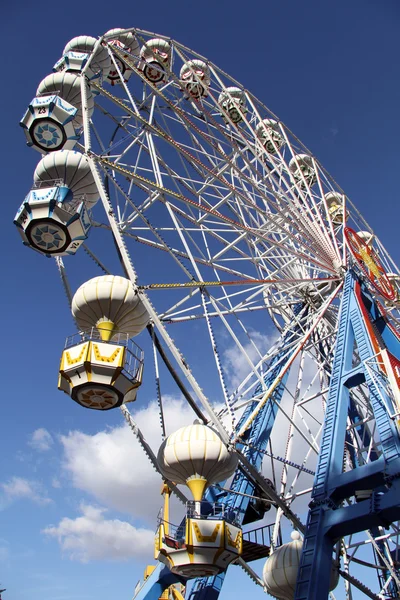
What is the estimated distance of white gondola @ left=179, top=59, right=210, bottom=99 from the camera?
17947mm

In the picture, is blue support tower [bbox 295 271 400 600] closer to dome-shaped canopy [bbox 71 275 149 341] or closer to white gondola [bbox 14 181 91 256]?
dome-shaped canopy [bbox 71 275 149 341]

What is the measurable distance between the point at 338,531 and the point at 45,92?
505 inches

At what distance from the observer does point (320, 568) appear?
8.21 metres

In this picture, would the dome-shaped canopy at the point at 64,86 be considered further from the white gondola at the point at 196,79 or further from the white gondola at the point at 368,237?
the white gondola at the point at 368,237

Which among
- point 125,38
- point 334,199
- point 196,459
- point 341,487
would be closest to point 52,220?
point 196,459

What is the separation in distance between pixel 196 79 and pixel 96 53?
4.22 metres

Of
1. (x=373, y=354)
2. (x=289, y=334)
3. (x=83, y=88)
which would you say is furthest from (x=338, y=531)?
(x=83, y=88)

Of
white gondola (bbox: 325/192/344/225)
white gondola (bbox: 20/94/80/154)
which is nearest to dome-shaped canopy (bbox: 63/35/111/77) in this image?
white gondola (bbox: 20/94/80/154)

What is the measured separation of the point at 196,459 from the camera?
973 cm

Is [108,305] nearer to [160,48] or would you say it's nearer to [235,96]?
[160,48]

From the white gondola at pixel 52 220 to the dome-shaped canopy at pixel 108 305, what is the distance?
1589mm

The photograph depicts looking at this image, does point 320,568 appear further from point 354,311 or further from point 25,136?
point 25,136

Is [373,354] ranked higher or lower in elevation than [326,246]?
lower

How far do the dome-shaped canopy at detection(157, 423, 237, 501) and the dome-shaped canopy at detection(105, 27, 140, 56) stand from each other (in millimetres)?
11458
